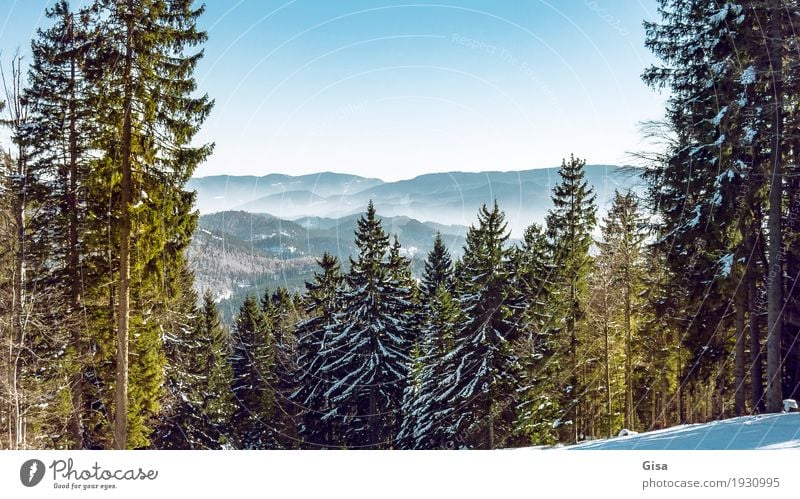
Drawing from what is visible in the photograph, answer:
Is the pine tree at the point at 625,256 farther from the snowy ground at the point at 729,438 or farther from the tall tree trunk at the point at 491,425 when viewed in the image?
the snowy ground at the point at 729,438

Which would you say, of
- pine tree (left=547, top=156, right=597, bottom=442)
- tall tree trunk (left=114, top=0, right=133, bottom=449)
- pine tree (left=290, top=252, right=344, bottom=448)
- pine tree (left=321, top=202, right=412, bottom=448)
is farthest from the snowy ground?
pine tree (left=290, top=252, right=344, bottom=448)

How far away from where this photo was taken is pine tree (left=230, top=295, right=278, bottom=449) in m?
30.2

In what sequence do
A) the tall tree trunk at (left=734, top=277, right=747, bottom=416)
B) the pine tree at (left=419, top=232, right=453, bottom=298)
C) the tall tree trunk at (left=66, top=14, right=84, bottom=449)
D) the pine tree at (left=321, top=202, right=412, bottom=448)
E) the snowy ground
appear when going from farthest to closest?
the pine tree at (left=419, top=232, right=453, bottom=298), the pine tree at (left=321, top=202, right=412, bottom=448), the tall tree trunk at (left=734, top=277, right=747, bottom=416), the tall tree trunk at (left=66, top=14, right=84, bottom=449), the snowy ground

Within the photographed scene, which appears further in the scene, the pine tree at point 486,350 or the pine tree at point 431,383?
the pine tree at point 431,383

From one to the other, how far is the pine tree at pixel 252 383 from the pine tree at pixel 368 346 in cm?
909

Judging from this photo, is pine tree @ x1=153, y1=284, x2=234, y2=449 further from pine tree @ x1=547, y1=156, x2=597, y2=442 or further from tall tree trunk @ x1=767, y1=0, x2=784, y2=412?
tall tree trunk @ x1=767, y1=0, x2=784, y2=412

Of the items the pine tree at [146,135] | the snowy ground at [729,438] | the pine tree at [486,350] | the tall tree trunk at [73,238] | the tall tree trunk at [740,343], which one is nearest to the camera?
the snowy ground at [729,438]

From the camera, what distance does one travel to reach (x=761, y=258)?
11.4m

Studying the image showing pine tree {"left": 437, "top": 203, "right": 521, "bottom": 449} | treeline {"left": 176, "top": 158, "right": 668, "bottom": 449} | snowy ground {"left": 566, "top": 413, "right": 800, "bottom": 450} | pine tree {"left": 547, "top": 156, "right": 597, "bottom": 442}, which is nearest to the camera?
snowy ground {"left": 566, "top": 413, "right": 800, "bottom": 450}

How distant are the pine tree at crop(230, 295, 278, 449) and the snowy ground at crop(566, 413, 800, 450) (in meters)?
25.1

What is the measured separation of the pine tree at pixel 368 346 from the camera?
2023 centimetres
